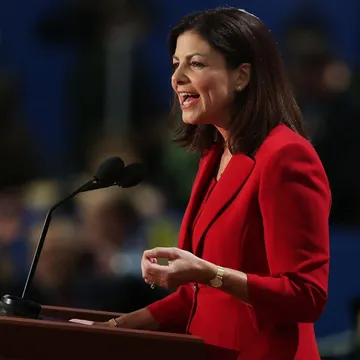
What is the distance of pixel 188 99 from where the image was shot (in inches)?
68.6

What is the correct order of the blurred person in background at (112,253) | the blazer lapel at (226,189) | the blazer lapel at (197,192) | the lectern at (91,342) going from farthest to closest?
the blurred person in background at (112,253) → the blazer lapel at (197,192) → the blazer lapel at (226,189) → the lectern at (91,342)

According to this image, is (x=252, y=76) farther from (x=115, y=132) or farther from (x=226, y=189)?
(x=115, y=132)

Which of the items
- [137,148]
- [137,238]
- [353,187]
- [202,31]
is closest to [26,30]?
[137,148]

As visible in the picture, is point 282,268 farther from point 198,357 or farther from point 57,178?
point 57,178

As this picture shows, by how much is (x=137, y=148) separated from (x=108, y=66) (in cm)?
35

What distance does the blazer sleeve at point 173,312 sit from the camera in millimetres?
1833

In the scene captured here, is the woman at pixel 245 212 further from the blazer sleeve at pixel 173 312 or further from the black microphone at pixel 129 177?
the black microphone at pixel 129 177

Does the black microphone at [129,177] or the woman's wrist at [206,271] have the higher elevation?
the black microphone at [129,177]

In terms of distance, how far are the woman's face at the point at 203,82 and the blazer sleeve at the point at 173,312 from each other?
324mm

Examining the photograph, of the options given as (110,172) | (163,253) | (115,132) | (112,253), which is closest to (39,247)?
(110,172)

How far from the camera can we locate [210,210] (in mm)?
1670

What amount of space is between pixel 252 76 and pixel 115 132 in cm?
217

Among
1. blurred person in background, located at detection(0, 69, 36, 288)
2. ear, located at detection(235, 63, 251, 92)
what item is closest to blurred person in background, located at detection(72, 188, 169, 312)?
blurred person in background, located at detection(0, 69, 36, 288)

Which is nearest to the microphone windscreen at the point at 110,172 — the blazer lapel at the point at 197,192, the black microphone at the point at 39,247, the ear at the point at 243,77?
the black microphone at the point at 39,247
